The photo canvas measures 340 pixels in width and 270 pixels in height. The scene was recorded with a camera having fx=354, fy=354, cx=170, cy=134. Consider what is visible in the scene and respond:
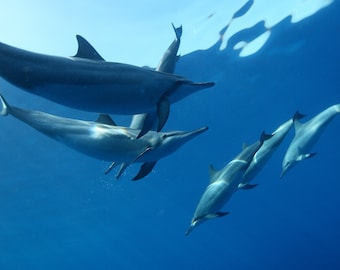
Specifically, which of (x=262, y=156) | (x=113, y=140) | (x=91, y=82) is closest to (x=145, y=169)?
(x=113, y=140)

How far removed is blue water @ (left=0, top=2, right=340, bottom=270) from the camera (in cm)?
1889

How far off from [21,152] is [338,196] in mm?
70011

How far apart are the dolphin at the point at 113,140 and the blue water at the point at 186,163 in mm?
11529

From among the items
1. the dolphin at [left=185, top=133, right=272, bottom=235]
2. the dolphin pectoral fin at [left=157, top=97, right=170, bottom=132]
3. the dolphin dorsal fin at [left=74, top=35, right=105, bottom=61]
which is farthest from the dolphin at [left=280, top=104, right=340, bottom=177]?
the dolphin dorsal fin at [left=74, top=35, right=105, bottom=61]

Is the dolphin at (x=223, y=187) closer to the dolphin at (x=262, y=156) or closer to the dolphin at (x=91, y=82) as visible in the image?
the dolphin at (x=262, y=156)

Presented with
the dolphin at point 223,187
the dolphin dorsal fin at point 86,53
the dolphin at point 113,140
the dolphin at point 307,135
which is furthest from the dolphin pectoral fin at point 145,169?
the dolphin at point 307,135

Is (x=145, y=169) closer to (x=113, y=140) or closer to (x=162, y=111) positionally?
(x=113, y=140)

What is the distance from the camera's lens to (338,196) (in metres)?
74.2

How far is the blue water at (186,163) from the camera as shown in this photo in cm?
1889

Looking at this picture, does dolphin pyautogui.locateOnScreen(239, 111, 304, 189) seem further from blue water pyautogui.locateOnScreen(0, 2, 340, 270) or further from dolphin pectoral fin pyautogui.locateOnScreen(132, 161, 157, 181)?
blue water pyautogui.locateOnScreen(0, 2, 340, 270)

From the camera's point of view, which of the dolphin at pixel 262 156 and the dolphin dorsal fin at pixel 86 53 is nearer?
the dolphin dorsal fin at pixel 86 53

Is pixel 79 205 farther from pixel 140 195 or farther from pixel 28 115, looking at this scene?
pixel 28 115

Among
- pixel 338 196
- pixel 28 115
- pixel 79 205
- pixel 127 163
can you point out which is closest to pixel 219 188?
pixel 127 163

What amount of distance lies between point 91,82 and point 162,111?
0.91 m
